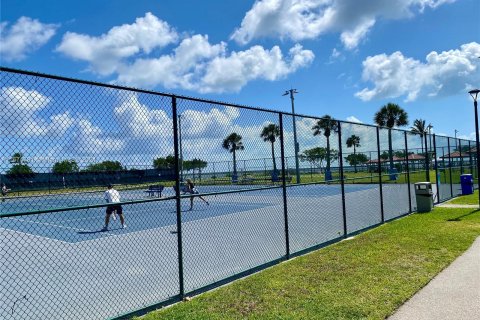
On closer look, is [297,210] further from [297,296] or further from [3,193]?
[3,193]

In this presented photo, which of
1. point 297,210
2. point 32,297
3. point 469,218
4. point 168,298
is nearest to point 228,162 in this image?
point 168,298

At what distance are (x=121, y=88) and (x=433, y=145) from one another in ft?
54.9

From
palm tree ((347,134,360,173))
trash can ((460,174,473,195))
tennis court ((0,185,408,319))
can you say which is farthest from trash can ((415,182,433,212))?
trash can ((460,174,473,195))

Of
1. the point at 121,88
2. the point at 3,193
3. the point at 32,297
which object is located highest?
the point at 121,88

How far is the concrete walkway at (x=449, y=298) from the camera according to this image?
443 cm

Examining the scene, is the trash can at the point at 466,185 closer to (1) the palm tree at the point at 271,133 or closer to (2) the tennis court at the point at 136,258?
(2) the tennis court at the point at 136,258

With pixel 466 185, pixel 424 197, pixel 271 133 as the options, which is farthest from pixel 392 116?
pixel 271 133

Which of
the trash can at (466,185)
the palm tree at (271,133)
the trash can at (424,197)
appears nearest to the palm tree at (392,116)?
the trash can at (466,185)

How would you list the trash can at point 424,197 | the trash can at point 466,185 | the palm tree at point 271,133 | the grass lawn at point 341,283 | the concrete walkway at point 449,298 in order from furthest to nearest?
1. the trash can at point 466,185
2. the trash can at point 424,197
3. the palm tree at point 271,133
4. the grass lawn at point 341,283
5. the concrete walkway at point 449,298

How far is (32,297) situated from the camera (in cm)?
642

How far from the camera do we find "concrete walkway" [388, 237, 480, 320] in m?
4.43

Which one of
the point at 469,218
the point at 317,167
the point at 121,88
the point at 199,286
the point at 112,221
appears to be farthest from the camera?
the point at 112,221

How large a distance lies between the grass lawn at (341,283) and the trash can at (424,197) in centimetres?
438

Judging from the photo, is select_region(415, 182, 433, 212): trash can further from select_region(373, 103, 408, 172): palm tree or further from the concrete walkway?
select_region(373, 103, 408, 172): palm tree
